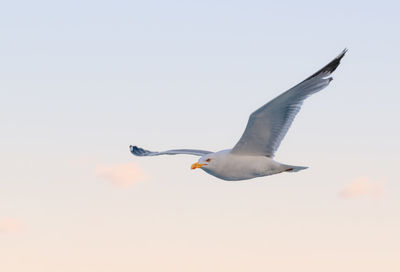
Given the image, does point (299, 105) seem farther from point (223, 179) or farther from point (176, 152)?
point (176, 152)

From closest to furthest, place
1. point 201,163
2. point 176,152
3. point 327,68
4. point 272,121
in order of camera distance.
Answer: point 327,68
point 272,121
point 201,163
point 176,152

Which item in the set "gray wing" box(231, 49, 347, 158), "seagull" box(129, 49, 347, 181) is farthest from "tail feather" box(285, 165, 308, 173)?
"gray wing" box(231, 49, 347, 158)

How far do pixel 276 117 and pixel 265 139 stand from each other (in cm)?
105

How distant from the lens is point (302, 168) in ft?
70.8

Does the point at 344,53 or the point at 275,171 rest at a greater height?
the point at 344,53

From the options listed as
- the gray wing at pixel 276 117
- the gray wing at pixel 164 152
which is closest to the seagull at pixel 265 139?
the gray wing at pixel 276 117

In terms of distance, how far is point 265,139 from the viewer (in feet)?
69.7

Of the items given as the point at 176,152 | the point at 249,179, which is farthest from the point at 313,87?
the point at 176,152

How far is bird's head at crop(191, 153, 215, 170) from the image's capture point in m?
21.9

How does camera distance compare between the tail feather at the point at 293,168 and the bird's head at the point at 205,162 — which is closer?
the tail feather at the point at 293,168

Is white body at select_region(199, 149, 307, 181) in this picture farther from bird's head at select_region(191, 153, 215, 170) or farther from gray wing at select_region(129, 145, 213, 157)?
gray wing at select_region(129, 145, 213, 157)

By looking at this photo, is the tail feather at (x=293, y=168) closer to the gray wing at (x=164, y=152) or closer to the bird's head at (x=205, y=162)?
the bird's head at (x=205, y=162)

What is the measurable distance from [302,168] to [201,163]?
3120 millimetres

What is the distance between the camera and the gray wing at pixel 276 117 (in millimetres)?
19375
